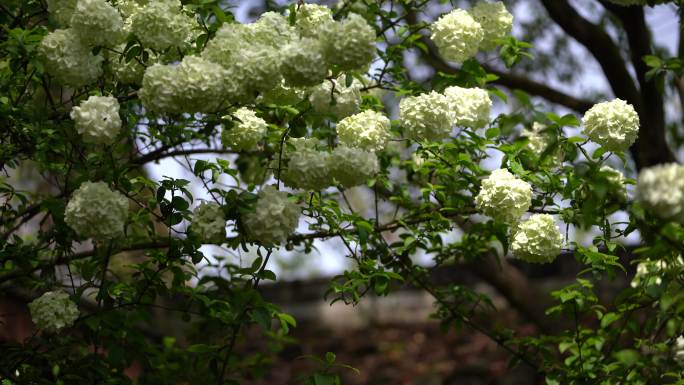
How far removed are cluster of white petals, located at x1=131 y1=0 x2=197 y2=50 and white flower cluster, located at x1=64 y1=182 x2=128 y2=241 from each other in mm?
473

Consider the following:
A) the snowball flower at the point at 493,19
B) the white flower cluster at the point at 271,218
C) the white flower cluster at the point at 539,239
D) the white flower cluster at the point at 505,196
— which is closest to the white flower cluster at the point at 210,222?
the white flower cluster at the point at 271,218

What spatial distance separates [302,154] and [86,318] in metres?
1.00

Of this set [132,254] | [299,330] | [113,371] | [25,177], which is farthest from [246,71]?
[299,330]

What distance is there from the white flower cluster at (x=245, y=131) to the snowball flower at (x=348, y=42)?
17.7 inches

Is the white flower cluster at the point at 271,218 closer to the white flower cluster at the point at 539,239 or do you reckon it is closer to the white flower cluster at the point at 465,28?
the white flower cluster at the point at 539,239

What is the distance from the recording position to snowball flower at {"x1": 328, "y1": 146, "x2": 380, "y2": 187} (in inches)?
96.0

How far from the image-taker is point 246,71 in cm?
234

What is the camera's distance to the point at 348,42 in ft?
7.64

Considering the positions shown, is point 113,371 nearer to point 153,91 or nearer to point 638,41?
point 153,91

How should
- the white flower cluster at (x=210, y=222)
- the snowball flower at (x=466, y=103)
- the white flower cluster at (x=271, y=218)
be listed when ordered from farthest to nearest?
the snowball flower at (x=466, y=103)
the white flower cluster at (x=210, y=222)
the white flower cluster at (x=271, y=218)

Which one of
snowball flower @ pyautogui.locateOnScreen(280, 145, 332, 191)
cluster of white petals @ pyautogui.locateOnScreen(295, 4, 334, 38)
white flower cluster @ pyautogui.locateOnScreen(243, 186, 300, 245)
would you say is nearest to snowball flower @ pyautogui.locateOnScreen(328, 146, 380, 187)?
snowball flower @ pyautogui.locateOnScreen(280, 145, 332, 191)

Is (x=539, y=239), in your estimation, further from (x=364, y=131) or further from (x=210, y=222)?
(x=210, y=222)

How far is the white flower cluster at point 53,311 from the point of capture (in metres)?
2.82

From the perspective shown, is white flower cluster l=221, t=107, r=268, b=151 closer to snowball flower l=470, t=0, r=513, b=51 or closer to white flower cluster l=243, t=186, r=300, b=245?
white flower cluster l=243, t=186, r=300, b=245
